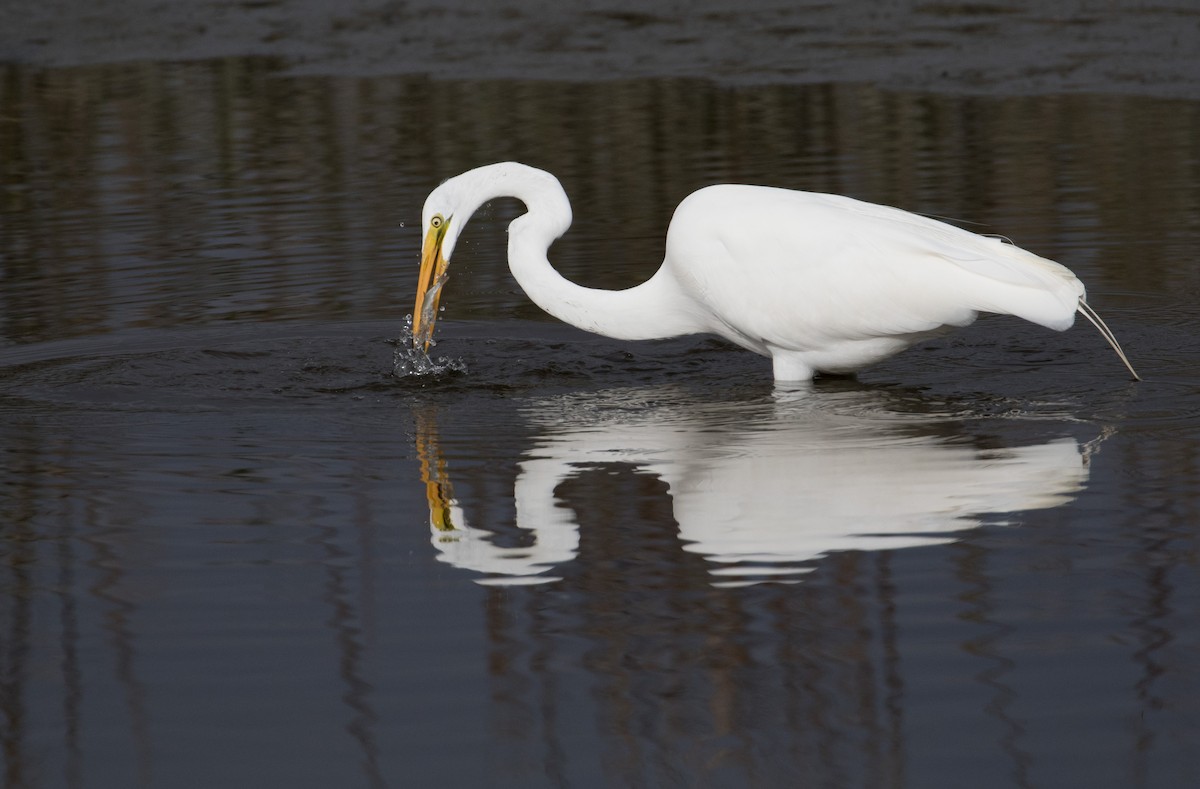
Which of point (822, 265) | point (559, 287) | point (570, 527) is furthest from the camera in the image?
point (559, 287)

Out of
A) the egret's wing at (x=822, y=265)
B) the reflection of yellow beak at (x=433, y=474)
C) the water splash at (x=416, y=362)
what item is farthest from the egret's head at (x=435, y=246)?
the egret's wing at (x=822, y=265)

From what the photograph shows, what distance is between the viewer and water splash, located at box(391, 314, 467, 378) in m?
7.76

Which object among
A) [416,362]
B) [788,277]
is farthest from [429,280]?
[788,277]

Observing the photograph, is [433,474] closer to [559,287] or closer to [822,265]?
[559,287]

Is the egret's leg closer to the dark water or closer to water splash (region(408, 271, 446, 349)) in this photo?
the dark water

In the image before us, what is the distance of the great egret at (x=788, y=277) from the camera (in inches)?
273

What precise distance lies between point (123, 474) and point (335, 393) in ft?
4.51

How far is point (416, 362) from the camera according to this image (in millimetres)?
7789

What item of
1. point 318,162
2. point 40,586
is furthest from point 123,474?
point 318,162

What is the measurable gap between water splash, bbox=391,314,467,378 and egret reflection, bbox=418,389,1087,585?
72 centimetres

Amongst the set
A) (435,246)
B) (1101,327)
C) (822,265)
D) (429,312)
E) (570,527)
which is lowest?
(570,527)

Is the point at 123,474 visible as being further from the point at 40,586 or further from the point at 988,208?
the point at 988,208

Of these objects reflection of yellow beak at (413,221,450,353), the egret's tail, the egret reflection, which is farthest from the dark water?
reflection of yellow beak at (413,221,450,353)

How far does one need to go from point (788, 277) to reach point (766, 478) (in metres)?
1.59
